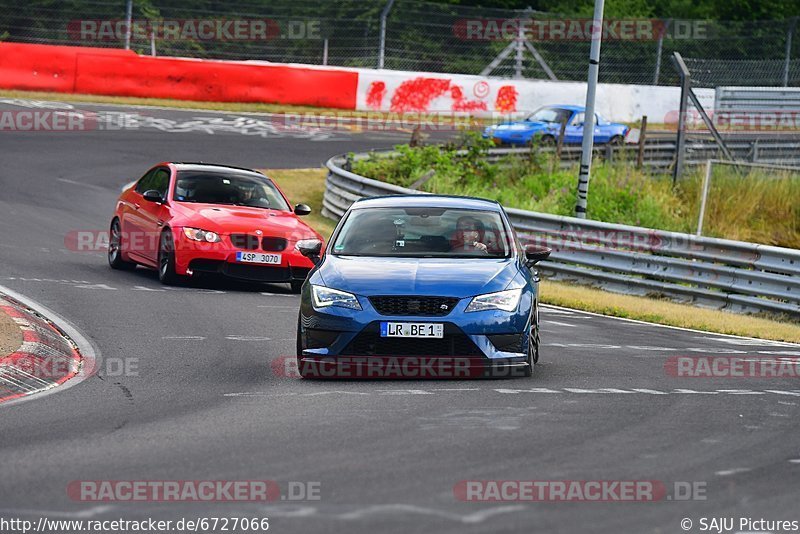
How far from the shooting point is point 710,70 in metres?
28.8

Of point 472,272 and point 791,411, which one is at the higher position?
point 472,272

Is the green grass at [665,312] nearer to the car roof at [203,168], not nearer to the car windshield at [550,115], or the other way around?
the car roof at [203,168]

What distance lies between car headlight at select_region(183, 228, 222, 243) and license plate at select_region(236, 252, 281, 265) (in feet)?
1.07

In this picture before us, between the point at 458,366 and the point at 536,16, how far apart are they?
3068cm

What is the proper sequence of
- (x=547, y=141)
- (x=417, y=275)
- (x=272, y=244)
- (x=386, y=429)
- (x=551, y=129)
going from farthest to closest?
1. (x=551, y=129)
2. (x=547, y=141)
3. (x=272, y=244)
4. (x=417, y=275)
5. (x=386, y=429)

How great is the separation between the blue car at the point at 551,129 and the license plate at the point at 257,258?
16.1 metres

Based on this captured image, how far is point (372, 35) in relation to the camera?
128ft

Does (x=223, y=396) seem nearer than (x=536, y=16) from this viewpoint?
Yes

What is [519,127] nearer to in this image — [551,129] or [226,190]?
[551,129]

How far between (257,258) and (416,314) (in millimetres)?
6493

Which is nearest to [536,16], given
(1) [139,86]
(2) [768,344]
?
(1) [139,86]

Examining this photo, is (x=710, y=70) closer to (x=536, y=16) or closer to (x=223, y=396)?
(x=536, y=16)

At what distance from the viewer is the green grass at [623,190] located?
83.5 ft

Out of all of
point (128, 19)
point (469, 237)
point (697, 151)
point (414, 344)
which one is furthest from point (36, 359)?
point (128, 19)
